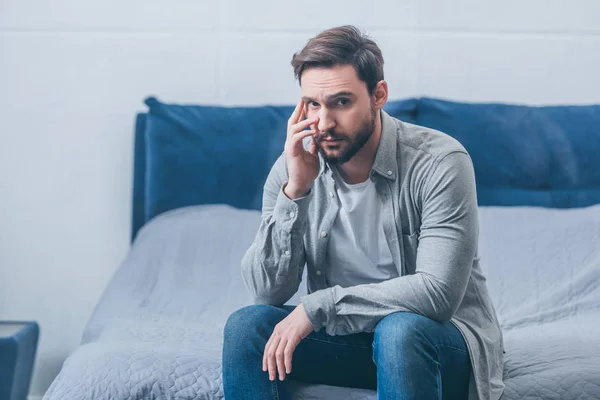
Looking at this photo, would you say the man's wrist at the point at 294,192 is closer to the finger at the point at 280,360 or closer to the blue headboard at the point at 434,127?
the finger at the point at 280,360

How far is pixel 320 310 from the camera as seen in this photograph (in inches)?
60.5

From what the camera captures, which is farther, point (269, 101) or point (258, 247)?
point (269, 101)

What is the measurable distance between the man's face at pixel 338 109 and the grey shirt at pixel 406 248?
6 cm

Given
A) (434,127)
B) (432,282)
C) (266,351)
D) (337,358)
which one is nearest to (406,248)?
(432,282)

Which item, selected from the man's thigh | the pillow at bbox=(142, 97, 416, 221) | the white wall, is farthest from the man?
the white wall

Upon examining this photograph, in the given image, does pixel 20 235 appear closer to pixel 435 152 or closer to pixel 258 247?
pixel 258 247

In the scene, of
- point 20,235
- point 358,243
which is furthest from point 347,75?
point 20,235

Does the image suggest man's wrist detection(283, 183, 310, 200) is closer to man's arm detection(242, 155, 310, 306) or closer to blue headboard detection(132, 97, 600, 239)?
man's arm detection(242, 155, 310, 306)

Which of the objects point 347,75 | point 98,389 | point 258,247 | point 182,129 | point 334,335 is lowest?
point 98,389

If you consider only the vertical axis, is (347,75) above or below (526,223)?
above

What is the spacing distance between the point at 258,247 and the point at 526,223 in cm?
94

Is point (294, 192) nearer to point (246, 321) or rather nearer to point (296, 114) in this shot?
point (296, 114)

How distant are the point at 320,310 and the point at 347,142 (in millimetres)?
343

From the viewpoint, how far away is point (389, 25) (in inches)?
105
